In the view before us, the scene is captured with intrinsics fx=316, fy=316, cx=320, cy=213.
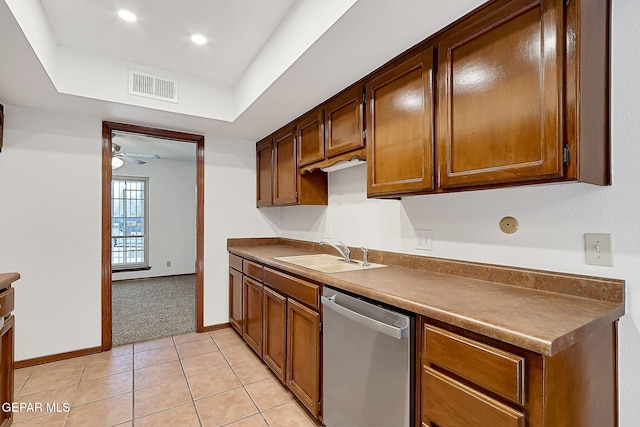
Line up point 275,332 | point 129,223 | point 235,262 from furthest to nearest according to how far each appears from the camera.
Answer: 1. point 129,223
2. point 235,262
3. point 275,332

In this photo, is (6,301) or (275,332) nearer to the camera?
(6,301)

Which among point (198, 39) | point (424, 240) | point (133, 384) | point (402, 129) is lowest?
point (133, 384)

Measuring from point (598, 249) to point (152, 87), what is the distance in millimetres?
3002

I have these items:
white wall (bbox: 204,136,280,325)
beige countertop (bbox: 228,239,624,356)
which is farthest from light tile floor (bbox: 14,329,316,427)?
beige countertop (bbox: 228,239,624,356)

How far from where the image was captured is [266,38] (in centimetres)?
213

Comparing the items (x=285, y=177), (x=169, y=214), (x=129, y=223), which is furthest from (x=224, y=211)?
(x=129, y=223)

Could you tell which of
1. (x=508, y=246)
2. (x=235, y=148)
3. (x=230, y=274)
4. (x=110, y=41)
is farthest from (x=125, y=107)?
(x=508, y=246)

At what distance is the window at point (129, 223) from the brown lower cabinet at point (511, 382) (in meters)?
6.21

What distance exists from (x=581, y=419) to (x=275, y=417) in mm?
1562

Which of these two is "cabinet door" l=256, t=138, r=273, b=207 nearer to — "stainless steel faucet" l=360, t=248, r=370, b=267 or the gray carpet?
"stainless steel faucet" l=360, t=248, r=370, b=267

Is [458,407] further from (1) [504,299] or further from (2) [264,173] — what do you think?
(2) [264,173]

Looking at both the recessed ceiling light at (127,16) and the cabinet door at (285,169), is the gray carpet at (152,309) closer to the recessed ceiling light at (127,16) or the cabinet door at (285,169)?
the cabinet door at (285,169)

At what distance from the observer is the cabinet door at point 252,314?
2.61 metres

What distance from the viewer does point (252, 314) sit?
2.78 m
